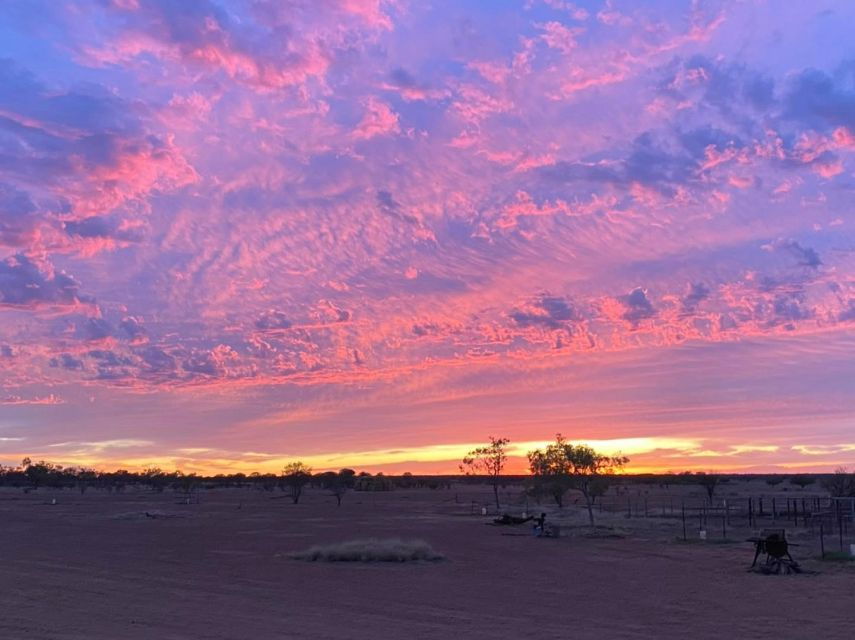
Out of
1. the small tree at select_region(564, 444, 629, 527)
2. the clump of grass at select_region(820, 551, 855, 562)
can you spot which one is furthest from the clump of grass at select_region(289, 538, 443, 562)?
the small tree at select_region(564, 444, 629, 527)

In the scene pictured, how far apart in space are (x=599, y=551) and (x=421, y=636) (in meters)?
23.8

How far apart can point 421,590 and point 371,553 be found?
9.35m

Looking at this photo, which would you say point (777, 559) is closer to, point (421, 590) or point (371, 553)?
point (421, 590)

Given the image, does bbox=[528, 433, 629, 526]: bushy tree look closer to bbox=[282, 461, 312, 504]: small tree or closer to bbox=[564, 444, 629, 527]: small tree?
bbox=[564, 444, 629, 527]: small tree

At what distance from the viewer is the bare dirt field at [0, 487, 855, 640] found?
21.0 m

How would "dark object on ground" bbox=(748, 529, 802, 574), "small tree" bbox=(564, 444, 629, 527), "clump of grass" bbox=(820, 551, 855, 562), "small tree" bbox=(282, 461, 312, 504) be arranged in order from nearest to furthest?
"dark object on ground" bbox=(748, 529, 802, 574)
"clump of grass" bbox=(820, 551, 855, 562)
"small tree" bbox=(564, 444, 629, 527)
"small tree" bbox=(282, 461, 312, 504)

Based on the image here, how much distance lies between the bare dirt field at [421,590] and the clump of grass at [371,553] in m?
1.10

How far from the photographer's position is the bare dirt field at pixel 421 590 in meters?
21.0

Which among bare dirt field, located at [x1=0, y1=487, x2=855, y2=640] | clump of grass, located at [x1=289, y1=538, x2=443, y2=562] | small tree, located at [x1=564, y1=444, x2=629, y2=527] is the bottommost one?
bare dirt field, located at [x1=0, y1=487, x2=855, y2=640]

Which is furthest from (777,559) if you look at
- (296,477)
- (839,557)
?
(296,477)

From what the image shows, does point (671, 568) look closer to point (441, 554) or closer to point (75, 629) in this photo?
point (441, 554)

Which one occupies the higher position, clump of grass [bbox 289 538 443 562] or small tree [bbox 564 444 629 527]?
small tree [bbox 564 444 629 527]

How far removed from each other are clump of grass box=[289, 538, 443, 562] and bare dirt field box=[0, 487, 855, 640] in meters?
1.10

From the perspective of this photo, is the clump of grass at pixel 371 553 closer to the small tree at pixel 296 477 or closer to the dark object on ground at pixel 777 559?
the dark object on ground at pixel 777 559
